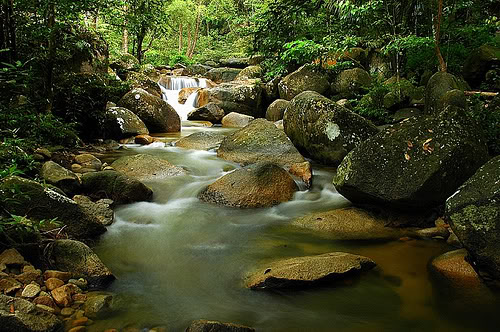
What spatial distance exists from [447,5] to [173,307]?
1003 cm

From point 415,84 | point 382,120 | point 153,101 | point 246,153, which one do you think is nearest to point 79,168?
point 246,153

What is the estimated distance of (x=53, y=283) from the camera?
3.17 metres

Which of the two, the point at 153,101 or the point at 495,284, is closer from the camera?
the point at 495,284

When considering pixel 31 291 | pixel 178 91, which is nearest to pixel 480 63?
pixel 31 291

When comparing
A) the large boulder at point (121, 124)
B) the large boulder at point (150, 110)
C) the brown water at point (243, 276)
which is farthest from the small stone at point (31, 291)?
the large boulder at point (150, 110)

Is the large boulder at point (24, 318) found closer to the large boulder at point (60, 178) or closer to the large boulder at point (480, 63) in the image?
the large boulder at point (60, 178)

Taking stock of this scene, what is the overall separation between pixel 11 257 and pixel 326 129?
18.4ft

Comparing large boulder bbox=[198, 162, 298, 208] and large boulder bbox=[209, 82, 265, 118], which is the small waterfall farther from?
A: large boulder bbox=[198, 162, 298, 208]

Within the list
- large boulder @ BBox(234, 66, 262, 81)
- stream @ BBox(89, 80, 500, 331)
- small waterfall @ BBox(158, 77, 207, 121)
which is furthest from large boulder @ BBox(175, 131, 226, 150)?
large boulder @ BBox(234, 66, 262, 81)

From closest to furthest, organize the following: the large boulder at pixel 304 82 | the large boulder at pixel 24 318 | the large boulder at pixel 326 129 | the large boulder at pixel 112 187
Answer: the large boulder at pixel 24 318
the large boulder at pixel 112 187
the large boulder at pixel 326 129
the large boulder at pixel 304 82

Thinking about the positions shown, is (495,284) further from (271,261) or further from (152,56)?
(152,56)

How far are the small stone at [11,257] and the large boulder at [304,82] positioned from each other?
11456mm

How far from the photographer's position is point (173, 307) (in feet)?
11.0

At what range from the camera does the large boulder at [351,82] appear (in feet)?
42.2
